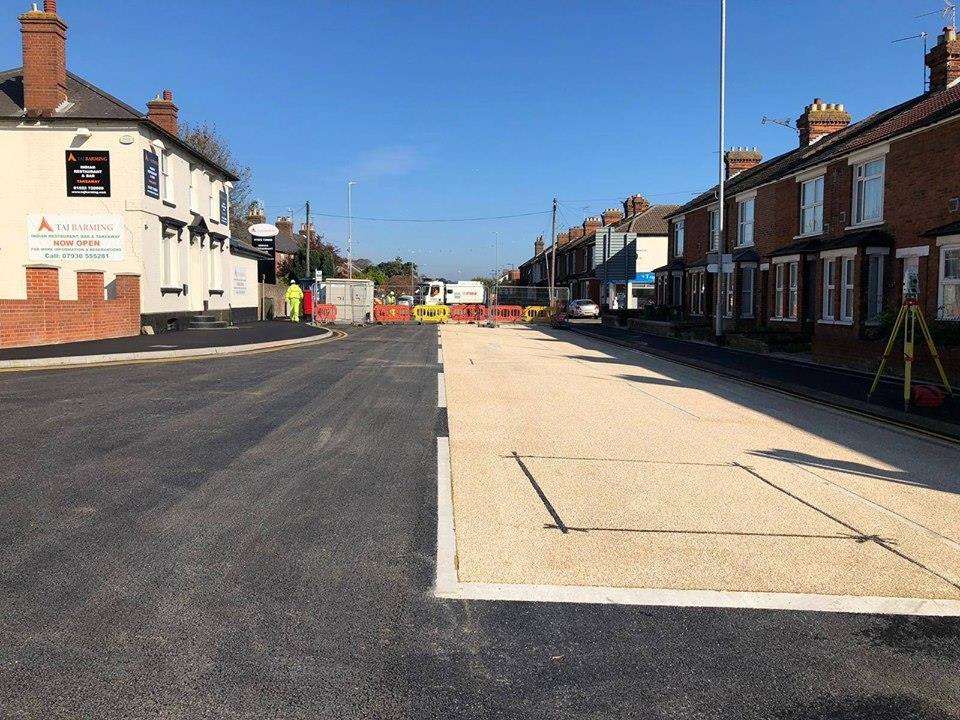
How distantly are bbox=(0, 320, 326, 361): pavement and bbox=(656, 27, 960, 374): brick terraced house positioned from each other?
53.0 ft

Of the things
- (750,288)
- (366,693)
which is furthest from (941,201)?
(366,693)

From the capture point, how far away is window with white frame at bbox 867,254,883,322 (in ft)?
71.7

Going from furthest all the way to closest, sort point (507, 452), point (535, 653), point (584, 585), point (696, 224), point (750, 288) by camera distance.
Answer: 1. point (696, 224)
2. point (750, 288)
3. point (507, 452)
4. point (584, 585)
5. point (535, 653)

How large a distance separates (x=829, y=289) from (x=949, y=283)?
5.60 metres

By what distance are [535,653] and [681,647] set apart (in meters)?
0.74

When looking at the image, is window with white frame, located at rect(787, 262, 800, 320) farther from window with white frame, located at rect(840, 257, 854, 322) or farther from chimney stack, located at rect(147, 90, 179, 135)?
chimney stack, located at rect(147, 90, 179, 135)

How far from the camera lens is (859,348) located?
19.3 m

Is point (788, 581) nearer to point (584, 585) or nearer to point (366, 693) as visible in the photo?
point (584, 585)

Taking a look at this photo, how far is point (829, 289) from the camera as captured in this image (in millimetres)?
24203

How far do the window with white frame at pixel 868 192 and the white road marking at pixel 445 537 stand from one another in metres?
19.1

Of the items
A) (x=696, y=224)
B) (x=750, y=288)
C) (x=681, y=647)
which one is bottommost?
(x=681, y=647)

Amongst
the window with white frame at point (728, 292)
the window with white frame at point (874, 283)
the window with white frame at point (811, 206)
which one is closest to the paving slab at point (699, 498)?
the window with white frame at point (874, 283)

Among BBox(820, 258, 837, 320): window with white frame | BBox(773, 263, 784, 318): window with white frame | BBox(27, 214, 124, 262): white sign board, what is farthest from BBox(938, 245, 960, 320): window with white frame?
BBox(27, 214, 124, 262): white sign board

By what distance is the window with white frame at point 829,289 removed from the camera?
78.1 feet
